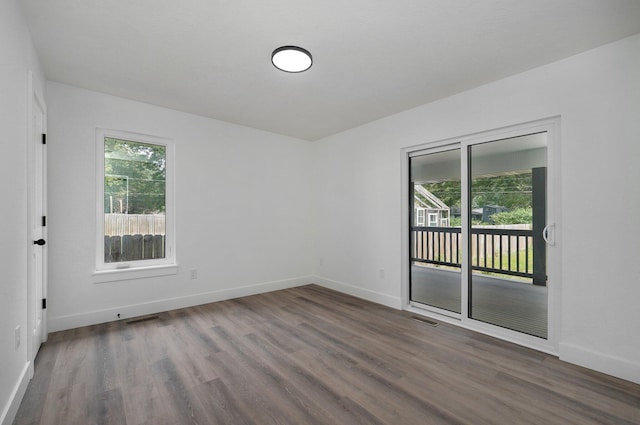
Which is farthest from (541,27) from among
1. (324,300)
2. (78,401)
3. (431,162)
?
(78,401)

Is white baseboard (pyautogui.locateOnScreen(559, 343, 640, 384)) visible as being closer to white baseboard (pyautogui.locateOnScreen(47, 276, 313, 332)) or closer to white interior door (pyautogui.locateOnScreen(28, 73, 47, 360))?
white baseboard (pyautogui.locateOnScreen(47, 276, 313, 332))

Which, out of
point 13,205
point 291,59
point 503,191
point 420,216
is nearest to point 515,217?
point 503,191

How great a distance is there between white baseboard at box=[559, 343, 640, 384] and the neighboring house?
1636 millimetres

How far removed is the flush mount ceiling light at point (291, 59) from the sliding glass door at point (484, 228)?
199 centimetres

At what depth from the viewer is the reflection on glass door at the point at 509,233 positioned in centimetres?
290

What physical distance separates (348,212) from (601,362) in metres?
3.22

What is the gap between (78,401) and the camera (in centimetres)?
200

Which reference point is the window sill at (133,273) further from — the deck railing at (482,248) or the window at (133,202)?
the deck railing at (482,248)

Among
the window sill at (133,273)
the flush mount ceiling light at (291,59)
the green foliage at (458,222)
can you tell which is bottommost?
the window sill at (133,273)

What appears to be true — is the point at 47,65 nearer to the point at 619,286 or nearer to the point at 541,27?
the point at 541,27

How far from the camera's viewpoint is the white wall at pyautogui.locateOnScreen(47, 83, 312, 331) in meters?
3.22

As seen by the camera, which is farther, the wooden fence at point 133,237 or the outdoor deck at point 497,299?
the wooden fence at point 133,237

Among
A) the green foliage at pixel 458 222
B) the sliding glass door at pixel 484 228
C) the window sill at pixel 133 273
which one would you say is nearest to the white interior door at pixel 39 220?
the window sill at pixel 133 273

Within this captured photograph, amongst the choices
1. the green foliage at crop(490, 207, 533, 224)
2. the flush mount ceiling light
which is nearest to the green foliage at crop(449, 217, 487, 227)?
the green foliage at crop(490, 207, 533, 224)
